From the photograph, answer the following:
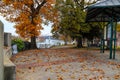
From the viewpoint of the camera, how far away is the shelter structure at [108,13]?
50.3 feet

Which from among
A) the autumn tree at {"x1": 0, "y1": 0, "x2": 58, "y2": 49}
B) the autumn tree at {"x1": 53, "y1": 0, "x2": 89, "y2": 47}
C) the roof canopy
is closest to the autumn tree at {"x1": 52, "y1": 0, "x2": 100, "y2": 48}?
the autumn tree at {"x1": 53, "y1": 0, "x2": 89, "y2": 47}

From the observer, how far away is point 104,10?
19.9 m

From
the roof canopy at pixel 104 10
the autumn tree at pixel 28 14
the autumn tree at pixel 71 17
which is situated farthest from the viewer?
the autumn tree at pixel 71 17

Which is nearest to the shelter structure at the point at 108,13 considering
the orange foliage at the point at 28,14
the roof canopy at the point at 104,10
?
the roof canopy at the point at 104,10

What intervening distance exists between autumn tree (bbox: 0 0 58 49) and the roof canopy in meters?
6.80

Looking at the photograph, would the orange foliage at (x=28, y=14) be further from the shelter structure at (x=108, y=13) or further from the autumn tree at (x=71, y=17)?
the shelter structure at (x=108, y=13)

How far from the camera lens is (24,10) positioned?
2805 cm

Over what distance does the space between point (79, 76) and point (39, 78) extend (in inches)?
56.2

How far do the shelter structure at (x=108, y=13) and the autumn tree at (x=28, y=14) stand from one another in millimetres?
6797

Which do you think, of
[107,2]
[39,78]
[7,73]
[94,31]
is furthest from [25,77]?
[94,31]

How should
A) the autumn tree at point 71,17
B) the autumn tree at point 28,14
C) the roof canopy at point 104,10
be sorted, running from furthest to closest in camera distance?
1. the autumn tree at point 71,17
2. the autumn tree at point 28,14
3. the roof canopy at point 104,10

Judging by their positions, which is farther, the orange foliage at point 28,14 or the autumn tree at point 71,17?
the autumn tree at point 71,17

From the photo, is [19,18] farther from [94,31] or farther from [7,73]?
[7,73]

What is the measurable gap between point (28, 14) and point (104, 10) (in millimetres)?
10586
